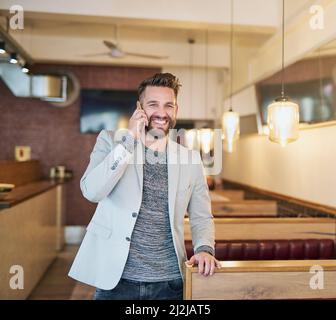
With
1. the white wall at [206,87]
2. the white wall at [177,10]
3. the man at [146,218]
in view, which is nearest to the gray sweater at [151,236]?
the man at [146,218]

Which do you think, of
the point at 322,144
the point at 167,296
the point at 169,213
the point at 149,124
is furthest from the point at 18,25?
the point at 322,144

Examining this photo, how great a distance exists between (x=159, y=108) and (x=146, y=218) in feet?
1.12

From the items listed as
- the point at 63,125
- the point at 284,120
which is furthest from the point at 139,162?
the point at 63,125

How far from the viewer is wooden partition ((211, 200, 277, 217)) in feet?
9.82

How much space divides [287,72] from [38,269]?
2708 mm

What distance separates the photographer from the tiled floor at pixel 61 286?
2.84 metres

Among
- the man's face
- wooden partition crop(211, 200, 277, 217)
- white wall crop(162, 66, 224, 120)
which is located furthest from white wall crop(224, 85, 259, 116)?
the man's face

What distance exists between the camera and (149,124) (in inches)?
44.3

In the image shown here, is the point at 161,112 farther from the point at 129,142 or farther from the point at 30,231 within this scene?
the point at 30,231

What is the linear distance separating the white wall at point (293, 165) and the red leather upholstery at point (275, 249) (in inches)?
17.1

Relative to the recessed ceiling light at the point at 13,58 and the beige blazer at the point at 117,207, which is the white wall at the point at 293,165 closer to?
the beige blazer at the point at 117,207

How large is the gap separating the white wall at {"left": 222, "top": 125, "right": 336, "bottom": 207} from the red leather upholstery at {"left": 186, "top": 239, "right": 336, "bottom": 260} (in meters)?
0.44

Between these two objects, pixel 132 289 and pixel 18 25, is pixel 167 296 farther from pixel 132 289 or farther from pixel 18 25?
pixel 18 25

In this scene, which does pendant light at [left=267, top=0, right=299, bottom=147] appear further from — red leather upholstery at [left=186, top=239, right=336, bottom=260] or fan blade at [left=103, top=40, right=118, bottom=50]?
fan blade at [left=103, top=40, right=118, bottom=50]
